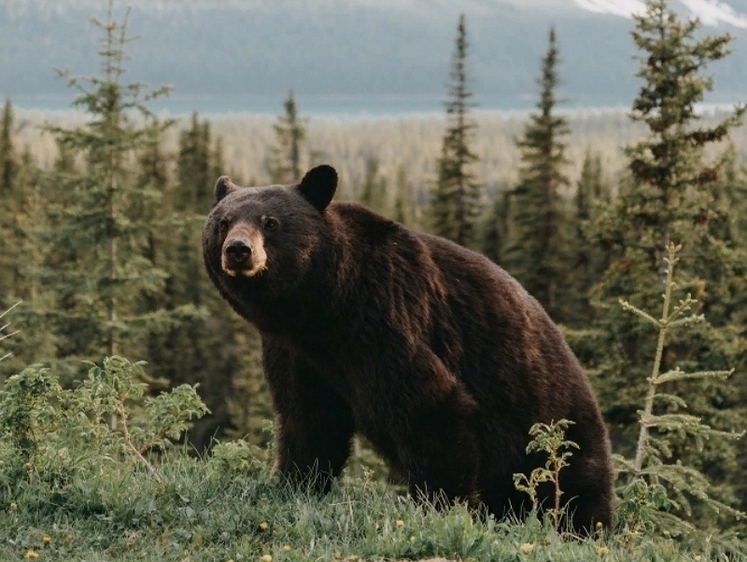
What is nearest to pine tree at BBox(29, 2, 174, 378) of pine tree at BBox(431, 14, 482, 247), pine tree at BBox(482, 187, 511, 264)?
pine tree at BBox(431, 14, 482, 247)

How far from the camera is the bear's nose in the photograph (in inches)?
211

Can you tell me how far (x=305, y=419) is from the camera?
6.23 meters

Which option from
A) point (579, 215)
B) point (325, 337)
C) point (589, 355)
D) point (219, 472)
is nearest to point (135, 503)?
point (219, 472)

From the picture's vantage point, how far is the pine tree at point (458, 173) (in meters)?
44.3

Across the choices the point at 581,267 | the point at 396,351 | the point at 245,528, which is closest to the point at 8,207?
the point at 581,267

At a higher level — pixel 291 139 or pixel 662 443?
pixel 291 139

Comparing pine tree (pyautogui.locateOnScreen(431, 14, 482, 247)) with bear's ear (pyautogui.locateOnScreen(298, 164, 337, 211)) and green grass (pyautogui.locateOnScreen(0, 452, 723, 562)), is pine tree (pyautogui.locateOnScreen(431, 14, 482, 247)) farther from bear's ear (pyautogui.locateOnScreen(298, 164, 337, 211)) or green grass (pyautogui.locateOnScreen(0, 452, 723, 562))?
green grass (pyautogui.locateOnScreen(0, 452, 723, 562))

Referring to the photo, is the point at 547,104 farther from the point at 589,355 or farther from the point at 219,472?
the point at 219,472

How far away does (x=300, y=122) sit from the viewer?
47.0 m

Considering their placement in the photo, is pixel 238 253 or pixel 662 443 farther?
pixel 662 443

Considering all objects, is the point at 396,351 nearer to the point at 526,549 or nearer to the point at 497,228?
the point at 526,549

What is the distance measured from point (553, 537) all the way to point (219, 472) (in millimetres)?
2110

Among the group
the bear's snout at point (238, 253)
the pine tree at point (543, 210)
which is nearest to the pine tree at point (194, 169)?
the pine tree at point (543, 210)

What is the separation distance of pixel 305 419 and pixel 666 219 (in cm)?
1368
